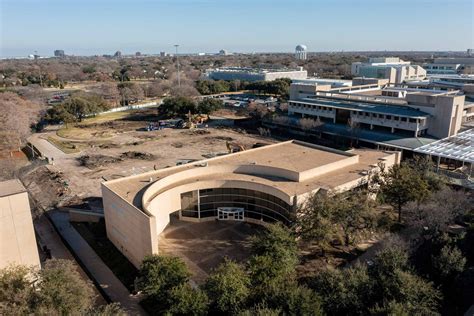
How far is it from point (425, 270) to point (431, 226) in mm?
5148

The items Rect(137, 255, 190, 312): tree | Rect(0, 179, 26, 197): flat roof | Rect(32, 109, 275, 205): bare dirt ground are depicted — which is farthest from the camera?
Rect(32, 109, 275, 205): bare dirt ground

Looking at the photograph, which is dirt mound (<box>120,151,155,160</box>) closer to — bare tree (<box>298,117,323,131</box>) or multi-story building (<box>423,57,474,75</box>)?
bare tree (<box>298,117,323,131</box>)

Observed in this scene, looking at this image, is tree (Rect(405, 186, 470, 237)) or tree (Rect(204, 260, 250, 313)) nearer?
tree (Rect(204, 260, 250, 313))

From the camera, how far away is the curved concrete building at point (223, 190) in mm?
31891

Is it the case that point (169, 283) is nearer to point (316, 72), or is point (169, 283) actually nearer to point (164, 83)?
point (164, 83)

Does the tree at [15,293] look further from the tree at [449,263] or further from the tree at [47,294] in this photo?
the tree at [449,263]

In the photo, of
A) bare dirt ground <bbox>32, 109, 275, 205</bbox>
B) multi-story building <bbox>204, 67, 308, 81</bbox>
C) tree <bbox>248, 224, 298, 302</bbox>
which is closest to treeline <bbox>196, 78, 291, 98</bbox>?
multi-story building <bbox>204, 67, 308, 81</bbox>

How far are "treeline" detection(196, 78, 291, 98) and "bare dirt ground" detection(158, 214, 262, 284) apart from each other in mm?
77311

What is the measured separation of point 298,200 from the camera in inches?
1275

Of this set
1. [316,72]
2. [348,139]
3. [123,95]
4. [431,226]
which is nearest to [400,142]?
[348,139]

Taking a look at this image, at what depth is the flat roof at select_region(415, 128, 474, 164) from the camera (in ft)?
151

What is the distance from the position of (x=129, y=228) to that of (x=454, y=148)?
44201mm

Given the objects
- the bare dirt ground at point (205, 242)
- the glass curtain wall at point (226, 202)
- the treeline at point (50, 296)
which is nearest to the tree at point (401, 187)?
the glass curtain wall at point (226, 202)

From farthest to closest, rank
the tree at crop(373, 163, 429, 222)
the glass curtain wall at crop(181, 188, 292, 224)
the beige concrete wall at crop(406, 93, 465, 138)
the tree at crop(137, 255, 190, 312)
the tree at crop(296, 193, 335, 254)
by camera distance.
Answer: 1. the beige concrete wall at crop(406, 93, 465, 138)
2. the glass curtain wall at crop(181, 188, 292, 224)
3. the tree at crop(373, 163, 429, 222)
4. the tree at crop(296, 193, 335, 254)
5. the tree at crop(137, 255, 190, 312)
